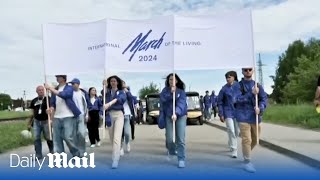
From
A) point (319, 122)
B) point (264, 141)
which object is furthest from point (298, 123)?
point (264, 141)

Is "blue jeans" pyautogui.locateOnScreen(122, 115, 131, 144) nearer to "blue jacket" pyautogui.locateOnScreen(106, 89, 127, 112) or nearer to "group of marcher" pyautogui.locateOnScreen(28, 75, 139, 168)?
"group of marcher" pyautogui.locateOnScreen(28, 75, 139, 168)

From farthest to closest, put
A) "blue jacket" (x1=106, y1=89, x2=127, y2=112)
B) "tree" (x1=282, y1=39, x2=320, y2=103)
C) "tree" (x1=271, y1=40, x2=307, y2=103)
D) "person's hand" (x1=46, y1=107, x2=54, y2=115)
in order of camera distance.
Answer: "tree" (x1=271, y1=40, x2=307, y2=103)
"tree" (x1=282, y1=39, x2=320, y2=103)
"person's hand" (x1=46, y1=107, x2=54, y2=115)
"blue jacket" (x1=106, y1=89, x2=127, y2=112)

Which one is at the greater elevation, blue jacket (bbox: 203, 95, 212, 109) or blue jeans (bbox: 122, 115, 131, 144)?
blue jacket (bbox: 203, 95, 212, 109)

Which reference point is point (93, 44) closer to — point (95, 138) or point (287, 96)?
point (95, 138)

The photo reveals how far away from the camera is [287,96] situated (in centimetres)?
8575

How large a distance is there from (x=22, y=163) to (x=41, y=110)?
122 cm

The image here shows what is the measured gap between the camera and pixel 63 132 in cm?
1030

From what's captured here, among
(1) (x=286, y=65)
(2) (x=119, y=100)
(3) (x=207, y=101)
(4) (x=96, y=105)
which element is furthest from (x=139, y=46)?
(1) (x=286, y=65)

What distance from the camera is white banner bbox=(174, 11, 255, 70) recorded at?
10.5 metres

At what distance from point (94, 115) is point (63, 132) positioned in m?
4.63

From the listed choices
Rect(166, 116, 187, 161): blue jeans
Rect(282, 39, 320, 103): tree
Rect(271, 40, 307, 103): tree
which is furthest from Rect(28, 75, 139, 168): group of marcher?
Rect(271, 40, 307, 103): tree

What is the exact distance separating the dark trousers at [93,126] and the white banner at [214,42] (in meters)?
5.02

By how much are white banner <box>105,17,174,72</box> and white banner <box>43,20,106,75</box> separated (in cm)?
31

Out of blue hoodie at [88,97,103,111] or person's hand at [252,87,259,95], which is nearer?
person's hand at [252,87,259,95]
